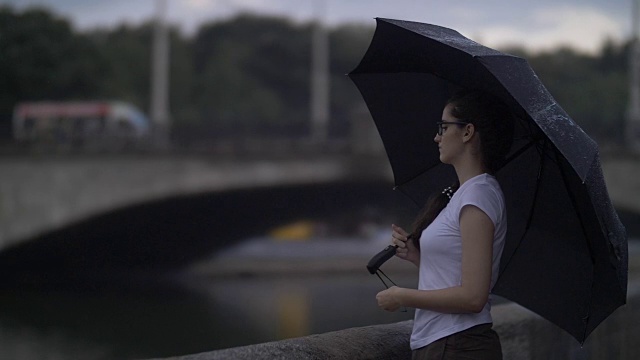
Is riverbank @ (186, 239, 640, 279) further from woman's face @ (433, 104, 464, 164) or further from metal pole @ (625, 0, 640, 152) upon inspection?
woman's face @ (433, 104, 464, 164)

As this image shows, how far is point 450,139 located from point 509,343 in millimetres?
1323

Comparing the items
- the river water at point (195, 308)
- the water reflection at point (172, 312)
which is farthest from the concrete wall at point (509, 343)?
the water reflection at point (172, 312)

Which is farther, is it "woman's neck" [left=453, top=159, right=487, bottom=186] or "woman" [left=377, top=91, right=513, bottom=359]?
"woman's neck" [left=453, top=159, right=487, bottom=186]

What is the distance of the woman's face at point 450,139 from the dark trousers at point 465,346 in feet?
1.33

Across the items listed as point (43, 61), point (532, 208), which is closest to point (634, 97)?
point (43, 61)

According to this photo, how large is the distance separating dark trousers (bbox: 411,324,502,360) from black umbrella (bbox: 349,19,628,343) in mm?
397

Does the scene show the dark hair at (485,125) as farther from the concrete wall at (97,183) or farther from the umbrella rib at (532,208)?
the concrete wall at (97,183)

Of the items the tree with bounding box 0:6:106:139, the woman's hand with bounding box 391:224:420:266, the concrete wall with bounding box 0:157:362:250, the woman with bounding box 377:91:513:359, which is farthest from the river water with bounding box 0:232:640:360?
the woman with bounding box 377:91:513:359

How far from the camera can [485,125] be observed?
2557mm

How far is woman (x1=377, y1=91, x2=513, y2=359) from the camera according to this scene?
7.77ft

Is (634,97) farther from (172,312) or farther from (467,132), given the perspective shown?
(467,132)

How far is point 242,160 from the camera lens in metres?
25.3

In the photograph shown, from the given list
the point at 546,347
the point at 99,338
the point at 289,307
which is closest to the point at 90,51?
the point at 289,307

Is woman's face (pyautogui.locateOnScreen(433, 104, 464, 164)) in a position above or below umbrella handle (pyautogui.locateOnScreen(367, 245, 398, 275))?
above
